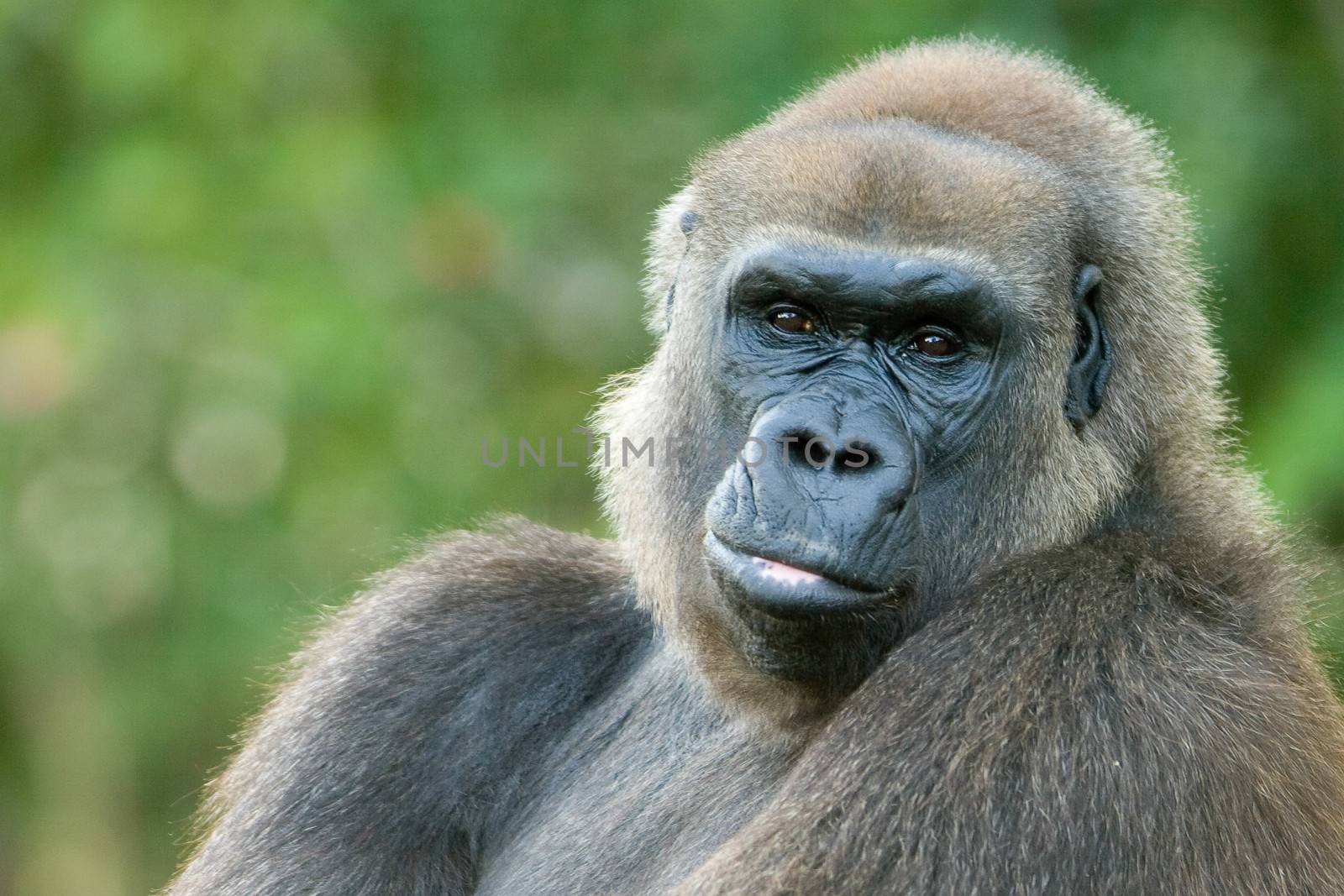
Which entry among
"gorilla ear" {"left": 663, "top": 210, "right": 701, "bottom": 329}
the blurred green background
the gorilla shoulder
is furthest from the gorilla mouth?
the blurred green background

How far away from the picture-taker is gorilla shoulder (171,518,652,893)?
4379mm

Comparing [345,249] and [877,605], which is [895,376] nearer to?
[877,605]

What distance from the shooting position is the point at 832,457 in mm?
3623

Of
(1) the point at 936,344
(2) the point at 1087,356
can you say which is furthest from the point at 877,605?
(2) the point at 1087,356

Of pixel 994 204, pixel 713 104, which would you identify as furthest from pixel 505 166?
pixel 994 204

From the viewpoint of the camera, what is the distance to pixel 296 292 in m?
8.49

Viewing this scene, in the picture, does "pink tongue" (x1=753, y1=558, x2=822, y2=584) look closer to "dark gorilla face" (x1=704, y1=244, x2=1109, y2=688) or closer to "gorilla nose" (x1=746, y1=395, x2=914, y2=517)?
"dark gorilla face" (x1=704, y1=244, x2=1109, y2=688)

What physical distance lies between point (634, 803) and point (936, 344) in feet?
4.51

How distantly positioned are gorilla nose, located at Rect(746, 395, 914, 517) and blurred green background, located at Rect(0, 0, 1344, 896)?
4.42 meters

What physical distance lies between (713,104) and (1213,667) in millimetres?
5776

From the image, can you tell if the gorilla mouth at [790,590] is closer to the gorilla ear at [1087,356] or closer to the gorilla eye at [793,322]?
the gorilla eye at [793,322]

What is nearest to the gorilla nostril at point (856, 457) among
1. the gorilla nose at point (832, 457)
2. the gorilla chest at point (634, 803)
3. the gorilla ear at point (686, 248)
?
the gorilla nose at point (832, 457)

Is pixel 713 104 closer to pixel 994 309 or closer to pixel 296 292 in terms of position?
pixel 296 292

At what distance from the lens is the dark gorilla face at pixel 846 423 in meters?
3.54
